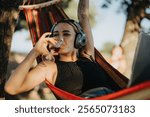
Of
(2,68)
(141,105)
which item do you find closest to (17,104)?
(2,68)

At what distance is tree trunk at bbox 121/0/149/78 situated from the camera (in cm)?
355

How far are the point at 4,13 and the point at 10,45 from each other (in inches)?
14.0

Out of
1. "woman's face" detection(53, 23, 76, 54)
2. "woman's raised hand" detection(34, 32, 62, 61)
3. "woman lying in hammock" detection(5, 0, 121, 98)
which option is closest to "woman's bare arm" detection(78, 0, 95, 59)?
"woman lying in hammock" detection(5, 0, 121, 98)

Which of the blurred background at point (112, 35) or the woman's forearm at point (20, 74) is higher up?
the blurred background at point (112, 35)

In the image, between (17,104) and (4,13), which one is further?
(4,13)

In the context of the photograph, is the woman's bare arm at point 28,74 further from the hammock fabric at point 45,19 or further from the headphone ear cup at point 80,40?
the headphone ear cup at point 80,40

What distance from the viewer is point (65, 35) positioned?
3719 millimetres

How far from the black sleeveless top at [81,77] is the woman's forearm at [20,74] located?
0.30 m

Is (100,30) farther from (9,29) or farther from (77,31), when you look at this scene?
(9,29)

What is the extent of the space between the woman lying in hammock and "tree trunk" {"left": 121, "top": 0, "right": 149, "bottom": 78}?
0.29 meters

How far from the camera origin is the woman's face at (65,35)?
145 inches

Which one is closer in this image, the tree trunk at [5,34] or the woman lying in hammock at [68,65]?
the woman lying in hammock at [68,65]

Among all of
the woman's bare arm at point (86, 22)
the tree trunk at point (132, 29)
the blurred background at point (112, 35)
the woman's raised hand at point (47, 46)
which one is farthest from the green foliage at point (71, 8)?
the tree trunk at point (132, 29)

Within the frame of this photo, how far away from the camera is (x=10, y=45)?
12.0 ft
